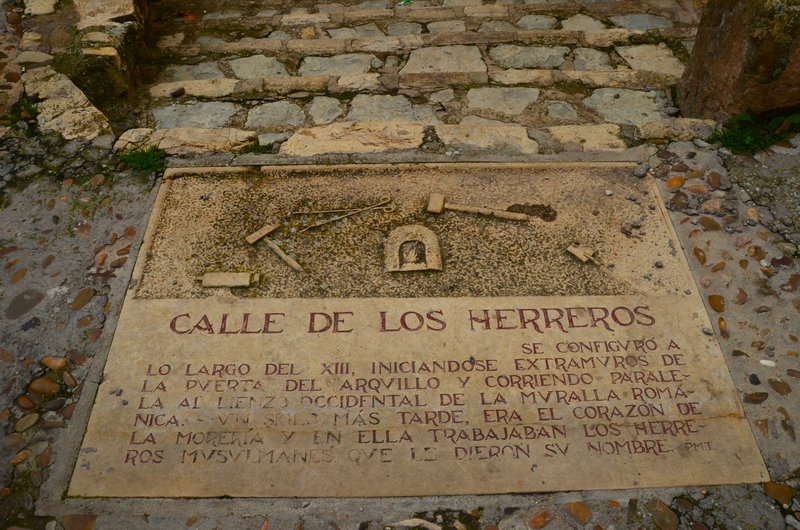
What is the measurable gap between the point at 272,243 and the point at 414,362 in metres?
0.93

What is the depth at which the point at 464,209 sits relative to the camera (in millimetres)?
3066

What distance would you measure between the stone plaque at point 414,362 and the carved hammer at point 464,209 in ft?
0.12

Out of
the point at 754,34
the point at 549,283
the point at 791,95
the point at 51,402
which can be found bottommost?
the point at 51,402

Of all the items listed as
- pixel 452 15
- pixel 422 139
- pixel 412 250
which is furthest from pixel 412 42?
pixel 412 250

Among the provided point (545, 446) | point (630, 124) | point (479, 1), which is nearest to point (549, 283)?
point (545, 446)

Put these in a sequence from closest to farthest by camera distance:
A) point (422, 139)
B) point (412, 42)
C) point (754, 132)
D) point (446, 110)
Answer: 1. point (754, 132)
2. point (422, 139)
3. point (446, 110)
4. point (412, 42)

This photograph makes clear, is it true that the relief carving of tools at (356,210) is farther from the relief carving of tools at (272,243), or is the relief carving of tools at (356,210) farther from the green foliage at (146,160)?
the green foliage at (146,160)

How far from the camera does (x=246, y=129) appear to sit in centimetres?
379

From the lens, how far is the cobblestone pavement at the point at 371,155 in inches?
84.3

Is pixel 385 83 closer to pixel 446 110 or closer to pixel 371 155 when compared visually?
pixel 446 110

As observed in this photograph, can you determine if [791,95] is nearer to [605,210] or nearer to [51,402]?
[605,210]

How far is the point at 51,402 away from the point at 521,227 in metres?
2.14

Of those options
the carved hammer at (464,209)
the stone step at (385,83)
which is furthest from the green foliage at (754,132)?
the carved hammer at (464,209)

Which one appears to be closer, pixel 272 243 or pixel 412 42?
pixel 272 243
